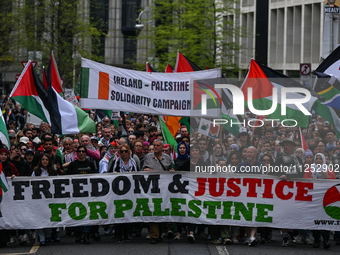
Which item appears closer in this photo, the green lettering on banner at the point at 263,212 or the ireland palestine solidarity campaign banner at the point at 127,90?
the green lettering on banner at the point at 263,212

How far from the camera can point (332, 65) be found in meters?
13.0

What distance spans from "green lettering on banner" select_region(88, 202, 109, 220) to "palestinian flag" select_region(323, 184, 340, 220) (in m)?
3.74

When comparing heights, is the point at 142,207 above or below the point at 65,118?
below

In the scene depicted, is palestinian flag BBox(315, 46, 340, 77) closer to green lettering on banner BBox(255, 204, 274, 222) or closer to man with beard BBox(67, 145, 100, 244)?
green lettering on banner BBox(255, 204, 274, 222)

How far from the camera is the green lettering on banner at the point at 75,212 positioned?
→ 10.7 metres

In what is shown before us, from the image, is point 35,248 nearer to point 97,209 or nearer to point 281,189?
point 97,209

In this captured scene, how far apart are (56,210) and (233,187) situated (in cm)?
306

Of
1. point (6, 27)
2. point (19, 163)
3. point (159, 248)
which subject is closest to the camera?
point (159, 248)

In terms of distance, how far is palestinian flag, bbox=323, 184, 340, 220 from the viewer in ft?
34.4

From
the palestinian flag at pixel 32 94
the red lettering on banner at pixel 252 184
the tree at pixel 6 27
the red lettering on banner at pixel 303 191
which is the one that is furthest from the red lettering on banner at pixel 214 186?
the tree at pixel 6 27

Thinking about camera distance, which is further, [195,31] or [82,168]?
[195,31]

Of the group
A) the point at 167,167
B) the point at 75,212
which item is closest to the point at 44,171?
the point at 75,212

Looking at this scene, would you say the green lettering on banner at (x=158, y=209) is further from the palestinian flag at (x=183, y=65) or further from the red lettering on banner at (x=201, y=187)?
the palestinian flag at (x=183, y=65)

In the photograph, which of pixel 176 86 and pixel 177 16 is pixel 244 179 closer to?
pixel 176 86
